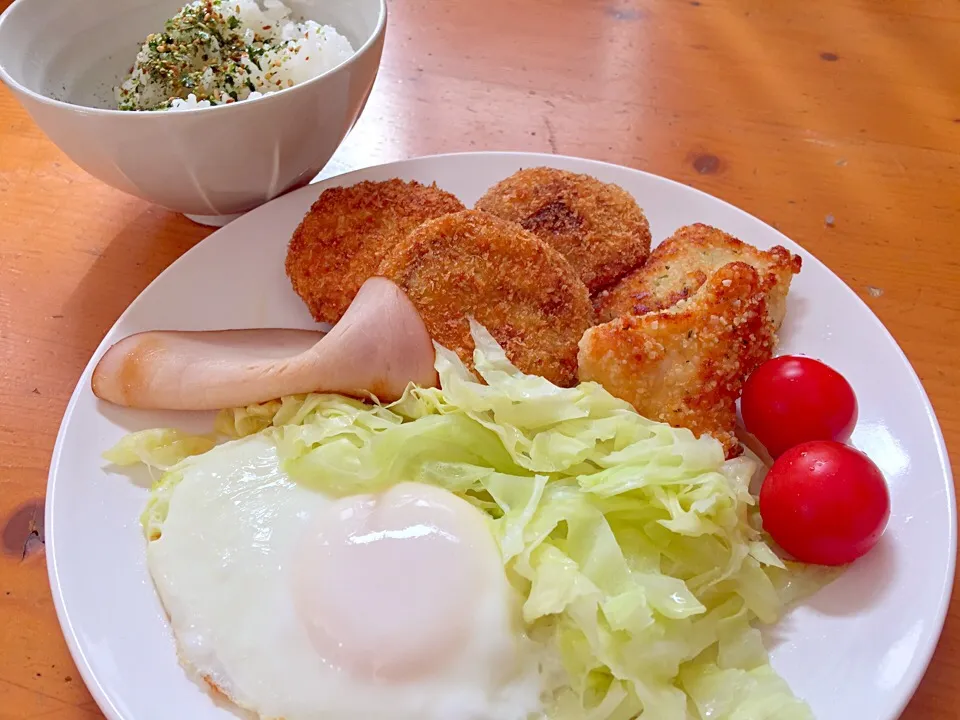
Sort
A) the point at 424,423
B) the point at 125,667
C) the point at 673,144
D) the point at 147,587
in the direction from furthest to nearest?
the point at 673,144, the point at 424,423, the point at 147,587, the point at 125,667

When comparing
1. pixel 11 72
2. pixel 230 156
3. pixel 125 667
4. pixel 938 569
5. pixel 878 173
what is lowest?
pixel 125 667

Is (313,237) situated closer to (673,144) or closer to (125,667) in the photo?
(125,667)

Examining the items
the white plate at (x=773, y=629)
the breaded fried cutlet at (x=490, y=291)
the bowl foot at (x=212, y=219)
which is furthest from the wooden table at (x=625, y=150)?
the breaded fried cutlet at (x=490, y=291)

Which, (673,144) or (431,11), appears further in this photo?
(431,11)

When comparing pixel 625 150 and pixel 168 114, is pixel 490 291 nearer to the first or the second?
pixel 168 114

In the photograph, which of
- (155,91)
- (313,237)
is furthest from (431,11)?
(313,237)
